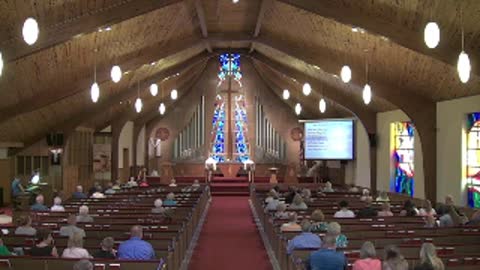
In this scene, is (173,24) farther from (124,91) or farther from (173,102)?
(173,102)

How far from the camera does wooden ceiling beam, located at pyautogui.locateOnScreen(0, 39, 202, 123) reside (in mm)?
15578

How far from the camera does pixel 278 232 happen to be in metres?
10.5

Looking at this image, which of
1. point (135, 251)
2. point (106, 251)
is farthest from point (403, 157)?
point (106, 251)

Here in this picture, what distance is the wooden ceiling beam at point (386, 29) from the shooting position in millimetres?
11641

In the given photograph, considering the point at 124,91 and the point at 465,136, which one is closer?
the point at 465,136

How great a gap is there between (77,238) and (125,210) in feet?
21.2

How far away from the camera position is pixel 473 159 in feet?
47.3

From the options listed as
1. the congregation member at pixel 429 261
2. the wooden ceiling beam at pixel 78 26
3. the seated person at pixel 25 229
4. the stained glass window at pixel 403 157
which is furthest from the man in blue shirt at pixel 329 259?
the stained glass window at pixel 403 157

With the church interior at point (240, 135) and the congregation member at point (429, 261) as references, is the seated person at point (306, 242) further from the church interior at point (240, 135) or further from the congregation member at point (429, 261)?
the congregation member at point (429, 261)

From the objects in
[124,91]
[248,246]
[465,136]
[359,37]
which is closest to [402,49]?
[359,37]

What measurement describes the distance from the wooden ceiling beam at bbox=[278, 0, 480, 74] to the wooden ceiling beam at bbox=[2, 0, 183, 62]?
3218mm

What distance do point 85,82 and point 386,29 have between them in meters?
8.64

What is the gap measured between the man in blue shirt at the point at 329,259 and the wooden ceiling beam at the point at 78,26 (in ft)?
24.4

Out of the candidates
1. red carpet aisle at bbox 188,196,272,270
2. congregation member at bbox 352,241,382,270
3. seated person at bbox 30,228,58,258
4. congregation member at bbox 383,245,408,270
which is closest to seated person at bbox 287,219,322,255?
red carpet aisle at bbox 188,196,272,270
